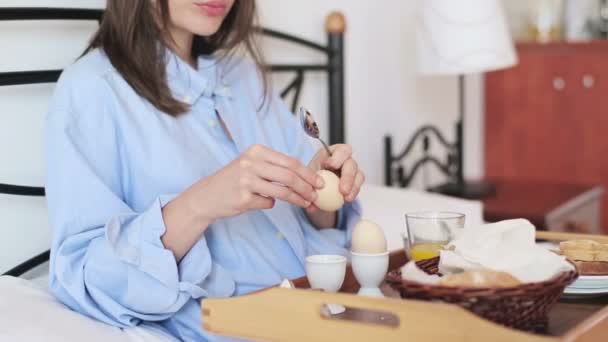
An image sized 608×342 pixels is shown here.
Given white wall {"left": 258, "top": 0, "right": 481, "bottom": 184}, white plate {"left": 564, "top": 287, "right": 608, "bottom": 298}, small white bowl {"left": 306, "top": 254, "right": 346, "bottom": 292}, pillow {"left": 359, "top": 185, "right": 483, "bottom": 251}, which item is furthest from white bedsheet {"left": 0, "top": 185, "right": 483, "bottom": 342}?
white wall {"left": 258, "top": 0, "right": 481, "bottom": 184}

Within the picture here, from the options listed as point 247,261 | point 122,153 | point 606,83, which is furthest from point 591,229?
point 122,153

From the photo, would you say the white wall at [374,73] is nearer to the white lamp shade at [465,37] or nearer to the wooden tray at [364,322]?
the white lamp shade at [465,37]

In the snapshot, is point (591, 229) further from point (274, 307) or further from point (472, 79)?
point (274, 307)

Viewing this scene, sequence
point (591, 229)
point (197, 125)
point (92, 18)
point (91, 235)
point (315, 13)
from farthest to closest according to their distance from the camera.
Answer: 1. point (591, 229)
2. point (315, 13)
3. point (92, 18)
4. point (197, 125)
5. point (91, 235)

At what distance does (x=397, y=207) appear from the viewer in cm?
199

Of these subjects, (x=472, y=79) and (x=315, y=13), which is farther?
(x=472, y=79)

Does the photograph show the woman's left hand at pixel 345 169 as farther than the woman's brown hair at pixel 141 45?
No

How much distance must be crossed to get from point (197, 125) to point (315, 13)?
3.06 feet

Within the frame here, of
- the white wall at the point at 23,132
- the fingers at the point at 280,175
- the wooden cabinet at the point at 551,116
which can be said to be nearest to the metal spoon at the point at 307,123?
the fingers at the point at 280,175

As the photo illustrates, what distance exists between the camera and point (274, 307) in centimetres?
101

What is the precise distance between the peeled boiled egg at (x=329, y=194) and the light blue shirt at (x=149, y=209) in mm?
171

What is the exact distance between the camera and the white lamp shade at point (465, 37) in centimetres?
243

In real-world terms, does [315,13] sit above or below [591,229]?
above

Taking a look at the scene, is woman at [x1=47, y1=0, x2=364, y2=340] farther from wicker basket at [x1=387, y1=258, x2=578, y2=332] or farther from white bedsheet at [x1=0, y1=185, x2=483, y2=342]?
wicker basket at [x1=387, y1=258, x2=578, y2=332]
